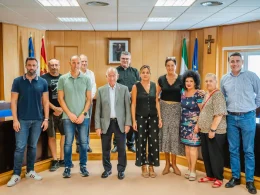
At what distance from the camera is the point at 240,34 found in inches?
249

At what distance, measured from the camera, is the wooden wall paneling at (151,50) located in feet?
24.7

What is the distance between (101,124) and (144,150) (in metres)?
0.62

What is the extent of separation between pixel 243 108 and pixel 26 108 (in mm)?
2360

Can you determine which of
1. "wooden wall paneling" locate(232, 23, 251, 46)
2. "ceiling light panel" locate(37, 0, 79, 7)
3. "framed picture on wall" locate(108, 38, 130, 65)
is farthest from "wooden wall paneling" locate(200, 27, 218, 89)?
"ceiling light panel" locate(37, 0, 79, 7)

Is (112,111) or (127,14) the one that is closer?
(112,111)

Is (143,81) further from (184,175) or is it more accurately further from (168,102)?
(184,175)

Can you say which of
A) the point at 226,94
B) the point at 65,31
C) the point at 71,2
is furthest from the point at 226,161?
the point at 65,31

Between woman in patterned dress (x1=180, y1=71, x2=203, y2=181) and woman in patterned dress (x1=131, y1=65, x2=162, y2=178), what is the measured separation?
30 centimetres

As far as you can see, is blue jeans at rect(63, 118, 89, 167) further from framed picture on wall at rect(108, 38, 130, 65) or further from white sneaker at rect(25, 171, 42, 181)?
framed picture on wall at rect(108, 38, 130, 65)

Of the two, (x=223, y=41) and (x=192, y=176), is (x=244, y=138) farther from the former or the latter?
(x=223, y=41)

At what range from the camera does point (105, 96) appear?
3.62 meters

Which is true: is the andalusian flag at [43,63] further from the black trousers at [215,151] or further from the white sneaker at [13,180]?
the black trousers at [215,151]

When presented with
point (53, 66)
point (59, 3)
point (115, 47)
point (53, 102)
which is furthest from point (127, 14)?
point (53, 102)

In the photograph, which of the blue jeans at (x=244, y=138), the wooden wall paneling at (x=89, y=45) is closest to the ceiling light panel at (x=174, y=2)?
the blue jeans at (x=244, y=138)
